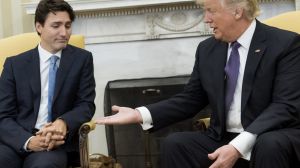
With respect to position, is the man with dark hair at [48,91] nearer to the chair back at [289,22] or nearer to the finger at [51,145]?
the finger at [51,145]

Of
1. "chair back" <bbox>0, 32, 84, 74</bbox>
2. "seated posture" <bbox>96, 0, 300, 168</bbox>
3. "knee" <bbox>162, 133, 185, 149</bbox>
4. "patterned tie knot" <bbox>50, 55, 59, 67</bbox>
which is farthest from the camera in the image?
"chair back" <bbox>0, 32, 84, 74</bbox>

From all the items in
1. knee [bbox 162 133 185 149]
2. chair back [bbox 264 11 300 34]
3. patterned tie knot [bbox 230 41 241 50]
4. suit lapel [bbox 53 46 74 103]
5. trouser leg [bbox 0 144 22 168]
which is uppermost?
chair back [bbox 264 11 300 34]

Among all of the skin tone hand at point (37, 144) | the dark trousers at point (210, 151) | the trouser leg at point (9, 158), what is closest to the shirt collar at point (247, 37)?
the dark trousers at point (210, 151)

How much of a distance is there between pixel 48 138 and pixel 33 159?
11 centimetres

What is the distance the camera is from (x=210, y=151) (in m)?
2.09

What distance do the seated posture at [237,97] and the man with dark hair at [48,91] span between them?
39 cm

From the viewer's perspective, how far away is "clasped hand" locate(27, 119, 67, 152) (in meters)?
2.25

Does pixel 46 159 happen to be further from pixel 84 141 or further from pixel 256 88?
pixel 256 88

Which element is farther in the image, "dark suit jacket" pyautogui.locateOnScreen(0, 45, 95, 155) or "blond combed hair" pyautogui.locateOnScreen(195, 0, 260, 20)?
"dark suit jacket" pyautogui.locateOnScreen(0, 45, 95, 155)

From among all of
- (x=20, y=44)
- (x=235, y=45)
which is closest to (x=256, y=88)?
(x=235, y=45)

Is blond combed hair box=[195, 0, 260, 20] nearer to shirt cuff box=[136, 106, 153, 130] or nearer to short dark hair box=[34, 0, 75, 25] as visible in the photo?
shirt cuff box=[136, 106, 153, 130]

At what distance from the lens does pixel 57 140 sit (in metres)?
2.27

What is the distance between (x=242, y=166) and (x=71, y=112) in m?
0.86

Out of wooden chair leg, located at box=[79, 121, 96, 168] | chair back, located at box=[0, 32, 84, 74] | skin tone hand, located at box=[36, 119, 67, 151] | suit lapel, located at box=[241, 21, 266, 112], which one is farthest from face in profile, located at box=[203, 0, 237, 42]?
chair back, located at box=[0, 32, 84, 74]
